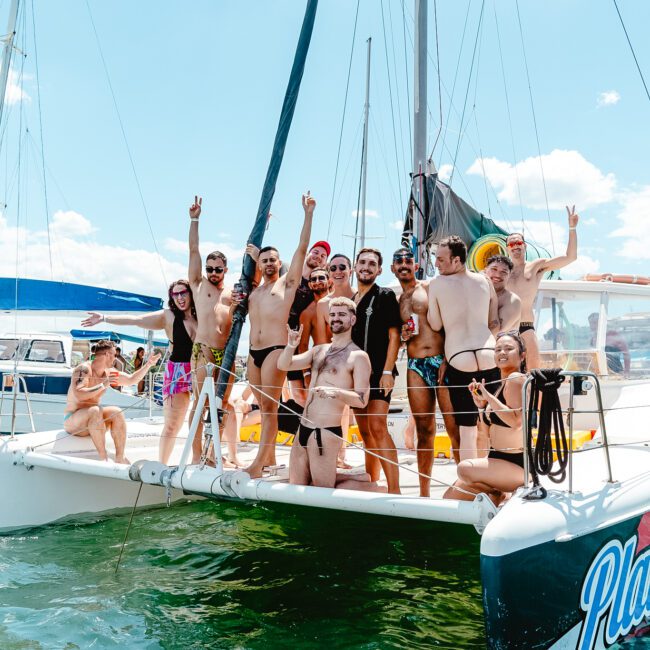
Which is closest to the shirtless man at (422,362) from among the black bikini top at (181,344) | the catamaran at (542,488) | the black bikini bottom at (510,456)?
the catamaran at (542,488)

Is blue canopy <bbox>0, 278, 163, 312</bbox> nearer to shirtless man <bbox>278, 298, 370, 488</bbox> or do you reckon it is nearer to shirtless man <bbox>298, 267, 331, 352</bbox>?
shirtless man <bbox>298, 267, 331, 352</bbox>

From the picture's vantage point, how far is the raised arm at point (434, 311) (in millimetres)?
4637

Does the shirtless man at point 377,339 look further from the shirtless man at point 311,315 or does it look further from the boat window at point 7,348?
the boat window at point 7,348

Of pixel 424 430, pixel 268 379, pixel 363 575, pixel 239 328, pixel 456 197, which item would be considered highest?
pixel 456 197

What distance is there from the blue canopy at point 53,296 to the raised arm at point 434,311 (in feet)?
26.3

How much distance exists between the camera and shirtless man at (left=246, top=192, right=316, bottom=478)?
4.95m

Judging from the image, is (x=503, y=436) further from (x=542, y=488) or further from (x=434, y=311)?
(x=434, y=311)

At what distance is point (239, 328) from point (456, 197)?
12.4ft

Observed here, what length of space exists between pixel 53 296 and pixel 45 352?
3507mm

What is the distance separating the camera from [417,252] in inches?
294

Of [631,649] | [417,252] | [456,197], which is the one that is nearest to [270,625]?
[631,649]

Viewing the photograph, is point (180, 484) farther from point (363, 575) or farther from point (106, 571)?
point (363, 575)

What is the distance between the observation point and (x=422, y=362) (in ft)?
15.4

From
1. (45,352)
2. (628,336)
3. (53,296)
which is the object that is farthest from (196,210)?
(45,352)
